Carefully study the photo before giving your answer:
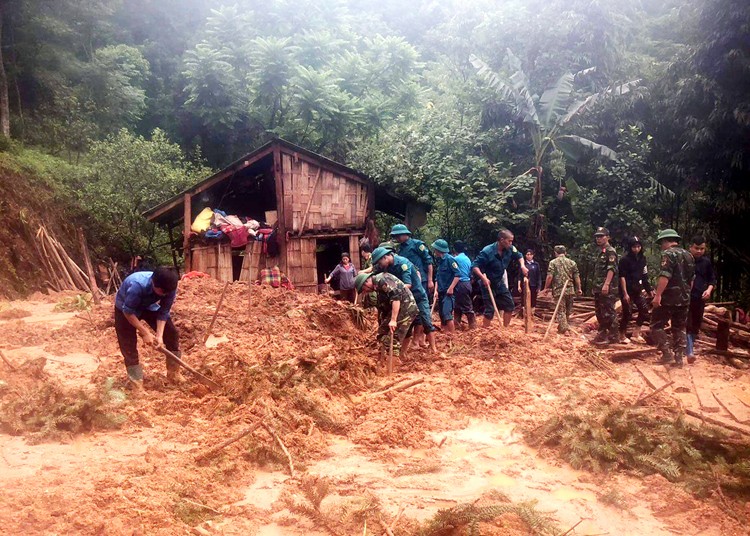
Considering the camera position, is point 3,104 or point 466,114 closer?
point 466,114

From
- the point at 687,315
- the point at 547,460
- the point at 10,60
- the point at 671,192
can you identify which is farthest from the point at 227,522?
the point at 10,60

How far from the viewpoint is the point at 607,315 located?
33.0 ft

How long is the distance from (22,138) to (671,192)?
23.1m

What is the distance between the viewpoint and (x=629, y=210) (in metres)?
14.7

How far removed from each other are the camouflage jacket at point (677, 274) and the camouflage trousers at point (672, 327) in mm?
108

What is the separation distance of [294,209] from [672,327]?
9894mm

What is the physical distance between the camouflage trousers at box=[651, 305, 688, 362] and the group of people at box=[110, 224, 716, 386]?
13 millimetres

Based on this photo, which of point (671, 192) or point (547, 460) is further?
point (671, 192)

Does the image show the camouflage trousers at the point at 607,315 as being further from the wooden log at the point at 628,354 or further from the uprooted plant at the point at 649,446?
the uprooted plant at the point at 649,446

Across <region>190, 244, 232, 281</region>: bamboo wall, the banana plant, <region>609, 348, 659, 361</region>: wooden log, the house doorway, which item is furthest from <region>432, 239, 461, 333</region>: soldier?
the house doorway

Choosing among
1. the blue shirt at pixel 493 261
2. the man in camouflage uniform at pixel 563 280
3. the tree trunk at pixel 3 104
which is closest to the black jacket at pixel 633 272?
the man in camouflage uniform at pixel 563 280

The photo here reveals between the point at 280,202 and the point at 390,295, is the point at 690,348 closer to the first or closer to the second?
the point at 390,295

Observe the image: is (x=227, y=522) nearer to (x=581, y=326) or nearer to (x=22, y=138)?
(x=581, y=326)

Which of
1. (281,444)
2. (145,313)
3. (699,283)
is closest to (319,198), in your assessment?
(699,283)
